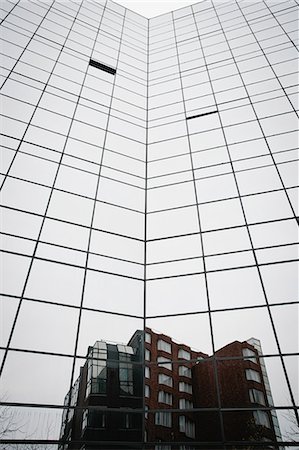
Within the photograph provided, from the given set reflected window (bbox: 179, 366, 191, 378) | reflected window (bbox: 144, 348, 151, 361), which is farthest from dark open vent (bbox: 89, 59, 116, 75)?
reflected window (bbox: 179, 366, 191, 378)

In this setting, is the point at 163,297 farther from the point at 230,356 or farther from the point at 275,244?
the point at 275,244

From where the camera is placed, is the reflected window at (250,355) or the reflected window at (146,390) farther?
the reflected window at (146,390)

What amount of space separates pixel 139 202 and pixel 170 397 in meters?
7.12

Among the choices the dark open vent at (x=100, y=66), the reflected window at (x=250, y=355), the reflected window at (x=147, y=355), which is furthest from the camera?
the dark open vent at (x=100, y=66)

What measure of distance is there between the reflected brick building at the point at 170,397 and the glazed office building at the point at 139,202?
0.71 ft

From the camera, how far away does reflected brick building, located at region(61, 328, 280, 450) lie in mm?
7113

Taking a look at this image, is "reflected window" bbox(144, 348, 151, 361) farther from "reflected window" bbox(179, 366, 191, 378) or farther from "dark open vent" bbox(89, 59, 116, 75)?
"dark open vent" bbox(89, 59, 116, 75)

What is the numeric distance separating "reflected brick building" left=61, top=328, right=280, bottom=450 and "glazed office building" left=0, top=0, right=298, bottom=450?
22cm

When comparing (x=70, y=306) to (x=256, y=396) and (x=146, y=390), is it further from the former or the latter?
(x=256, y=396)

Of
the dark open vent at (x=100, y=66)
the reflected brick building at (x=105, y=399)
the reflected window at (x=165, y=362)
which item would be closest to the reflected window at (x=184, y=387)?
the reflected window at (x=165, y=362)

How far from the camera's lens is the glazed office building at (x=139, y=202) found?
7812 millimetres

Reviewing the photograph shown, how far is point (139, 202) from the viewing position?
39.9 feet

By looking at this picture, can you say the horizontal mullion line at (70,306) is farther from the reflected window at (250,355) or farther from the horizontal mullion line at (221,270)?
the reflected window at (250,355)

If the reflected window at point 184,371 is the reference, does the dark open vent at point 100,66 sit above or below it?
above
